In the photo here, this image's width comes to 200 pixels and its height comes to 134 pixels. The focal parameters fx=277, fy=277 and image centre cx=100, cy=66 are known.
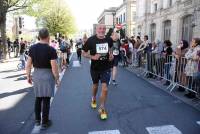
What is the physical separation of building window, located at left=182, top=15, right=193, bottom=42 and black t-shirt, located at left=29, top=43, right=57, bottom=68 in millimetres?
20213

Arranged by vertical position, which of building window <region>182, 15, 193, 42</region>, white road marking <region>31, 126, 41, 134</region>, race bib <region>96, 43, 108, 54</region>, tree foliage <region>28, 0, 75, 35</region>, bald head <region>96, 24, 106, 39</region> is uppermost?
tree foliage <region>28, 0, 75, 35</region>

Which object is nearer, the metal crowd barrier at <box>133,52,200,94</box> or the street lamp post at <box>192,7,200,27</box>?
the metal crowd barrier at <box>133,52,200,94</box>

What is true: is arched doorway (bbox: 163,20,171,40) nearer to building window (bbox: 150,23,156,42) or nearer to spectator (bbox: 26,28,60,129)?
building window (bbox: 150,23,156,42)

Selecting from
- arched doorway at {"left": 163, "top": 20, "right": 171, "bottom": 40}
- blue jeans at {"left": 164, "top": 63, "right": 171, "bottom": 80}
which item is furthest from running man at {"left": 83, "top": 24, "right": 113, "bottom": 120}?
arched doorway at {"left": 163, "top": 20, "right": 171, "bottom": 40}

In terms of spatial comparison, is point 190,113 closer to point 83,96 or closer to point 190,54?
point 190,54

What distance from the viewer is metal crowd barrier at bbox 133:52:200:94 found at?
25.9 feet

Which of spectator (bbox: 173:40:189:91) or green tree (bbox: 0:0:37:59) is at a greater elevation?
green tree (bbox: 0:0:37:59)

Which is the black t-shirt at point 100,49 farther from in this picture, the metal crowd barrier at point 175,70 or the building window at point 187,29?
the building window at point 187,29

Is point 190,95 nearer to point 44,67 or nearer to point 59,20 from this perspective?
point 44,67

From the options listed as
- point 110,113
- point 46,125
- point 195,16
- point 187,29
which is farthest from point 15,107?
point 187,29

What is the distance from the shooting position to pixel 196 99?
7738 millimetres

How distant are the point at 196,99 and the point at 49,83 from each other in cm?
440

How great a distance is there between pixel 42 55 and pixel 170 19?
2461 centimetres

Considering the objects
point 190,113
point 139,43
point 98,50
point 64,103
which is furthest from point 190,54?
point 139,43
